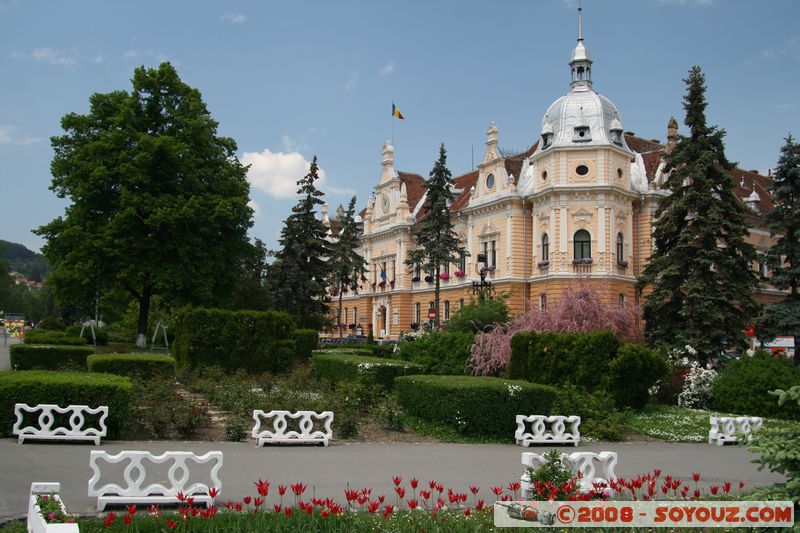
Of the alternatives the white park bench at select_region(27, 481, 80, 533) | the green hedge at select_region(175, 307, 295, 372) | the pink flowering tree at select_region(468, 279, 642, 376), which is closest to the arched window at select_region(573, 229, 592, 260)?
the pink flowering tree at select_region(468, 279, 642, 376)

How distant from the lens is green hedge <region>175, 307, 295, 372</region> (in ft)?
78.1

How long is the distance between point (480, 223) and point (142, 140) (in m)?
27.0

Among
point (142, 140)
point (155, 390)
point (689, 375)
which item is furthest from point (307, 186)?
point (155, 390)

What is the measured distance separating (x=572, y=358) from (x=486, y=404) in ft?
16.5

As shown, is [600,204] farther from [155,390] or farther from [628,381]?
[155,390]

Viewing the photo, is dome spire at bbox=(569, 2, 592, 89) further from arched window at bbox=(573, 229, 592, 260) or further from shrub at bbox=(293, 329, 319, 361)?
shrub at bbox=(293, 329, 319, 361)

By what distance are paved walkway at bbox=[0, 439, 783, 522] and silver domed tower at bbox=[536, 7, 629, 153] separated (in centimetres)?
3380

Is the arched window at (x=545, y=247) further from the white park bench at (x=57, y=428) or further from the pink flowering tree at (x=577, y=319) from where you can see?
the white park bench at (x=57, y=428)

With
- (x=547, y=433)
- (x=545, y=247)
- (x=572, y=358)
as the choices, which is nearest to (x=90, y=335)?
(x=545, y=247)

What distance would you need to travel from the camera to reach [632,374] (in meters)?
18.9

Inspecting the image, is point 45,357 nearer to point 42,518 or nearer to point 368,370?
point 368,370

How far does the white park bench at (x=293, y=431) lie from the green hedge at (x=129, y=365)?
7.21m

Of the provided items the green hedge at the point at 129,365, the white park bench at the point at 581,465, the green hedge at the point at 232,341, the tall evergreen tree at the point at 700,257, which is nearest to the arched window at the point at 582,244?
the tall evergreen tree at the point at 700,257

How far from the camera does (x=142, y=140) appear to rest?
3378 centimetres
